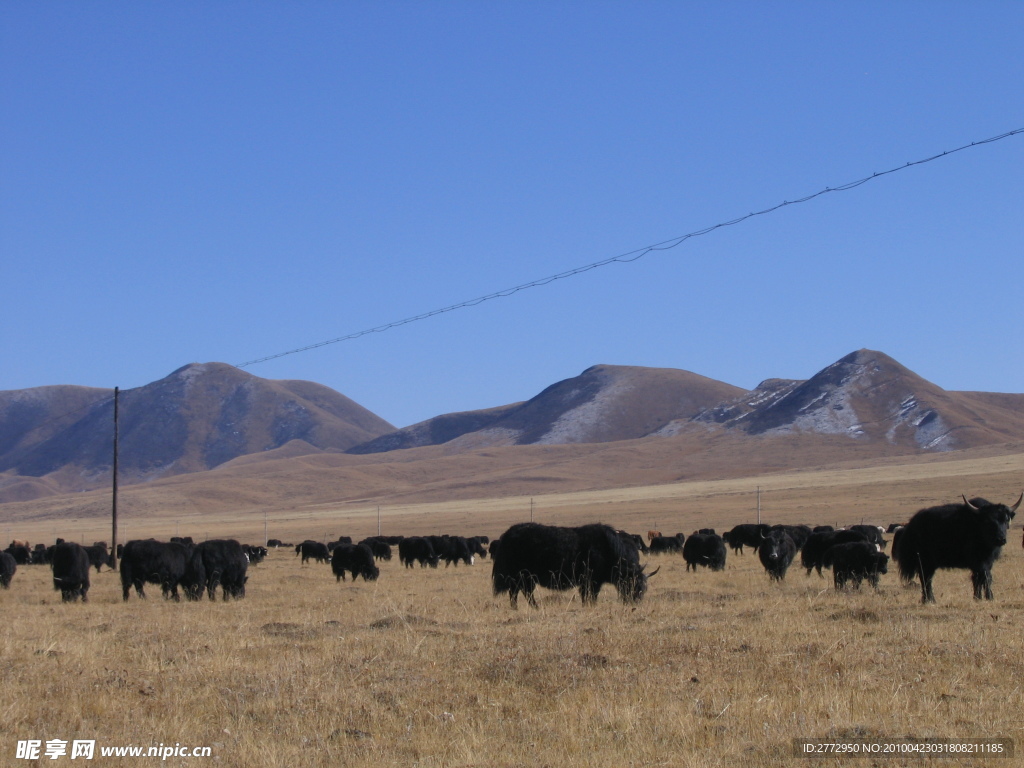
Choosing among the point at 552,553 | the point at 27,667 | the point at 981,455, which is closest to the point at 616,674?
the point at 27,667

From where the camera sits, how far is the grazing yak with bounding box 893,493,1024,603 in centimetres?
1552

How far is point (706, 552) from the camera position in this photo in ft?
95.3

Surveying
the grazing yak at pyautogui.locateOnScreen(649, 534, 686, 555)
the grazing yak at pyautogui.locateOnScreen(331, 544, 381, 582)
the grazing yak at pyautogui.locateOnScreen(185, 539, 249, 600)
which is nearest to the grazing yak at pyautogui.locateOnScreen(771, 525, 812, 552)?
the grazing yak at pyautogui.locateOnScreen(649, 534, 686, 555)

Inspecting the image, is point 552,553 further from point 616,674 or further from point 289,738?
point 289,738

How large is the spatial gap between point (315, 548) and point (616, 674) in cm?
3387

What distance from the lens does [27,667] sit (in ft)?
33.7

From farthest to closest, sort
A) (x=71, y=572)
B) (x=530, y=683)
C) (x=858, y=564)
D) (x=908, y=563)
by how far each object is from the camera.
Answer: (x=71, y=572)
(x=858, y=564)
(x=908, y=563)
(x=530, y=683)

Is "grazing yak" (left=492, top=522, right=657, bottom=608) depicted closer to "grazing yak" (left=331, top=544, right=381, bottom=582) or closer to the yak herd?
the yak herd

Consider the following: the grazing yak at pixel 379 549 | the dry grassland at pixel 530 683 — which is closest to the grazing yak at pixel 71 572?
the dry grassland at pixel 530 683

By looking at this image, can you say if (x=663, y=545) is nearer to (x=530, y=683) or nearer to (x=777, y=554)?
(x=777, y=554)

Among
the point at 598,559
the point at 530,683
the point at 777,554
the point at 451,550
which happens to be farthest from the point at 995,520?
the point at 451,550

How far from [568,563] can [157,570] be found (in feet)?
31.8

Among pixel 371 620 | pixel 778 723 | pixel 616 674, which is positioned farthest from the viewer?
pixel 371 620

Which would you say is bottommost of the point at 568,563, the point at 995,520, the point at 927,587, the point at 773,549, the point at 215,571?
the point at 927,587
